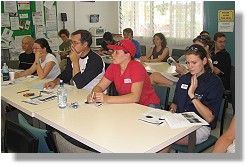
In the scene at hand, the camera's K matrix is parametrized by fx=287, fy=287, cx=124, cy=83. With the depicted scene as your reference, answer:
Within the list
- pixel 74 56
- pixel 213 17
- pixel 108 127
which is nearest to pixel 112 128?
pixel 108 127

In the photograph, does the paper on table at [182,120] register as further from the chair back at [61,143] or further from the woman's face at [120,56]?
the woman's face at [120,56]

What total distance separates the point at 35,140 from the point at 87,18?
6.09 meters

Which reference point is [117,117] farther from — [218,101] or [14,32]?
[14,32]

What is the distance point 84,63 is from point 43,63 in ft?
2.73

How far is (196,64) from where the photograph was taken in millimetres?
2400

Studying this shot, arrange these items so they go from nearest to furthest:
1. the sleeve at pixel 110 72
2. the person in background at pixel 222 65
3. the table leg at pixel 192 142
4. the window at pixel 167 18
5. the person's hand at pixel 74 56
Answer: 1. the table leg at pixel 192 142
2. the sleeve at pixel 110 72
3. the person's hand at pixel 74 56
4. the person in background at pixel 222 65
5. the window at pixel 167 18

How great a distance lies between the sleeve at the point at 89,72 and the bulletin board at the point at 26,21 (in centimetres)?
376

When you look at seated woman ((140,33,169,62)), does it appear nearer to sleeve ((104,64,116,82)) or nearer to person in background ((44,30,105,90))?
person in background ((44,30,105,90))

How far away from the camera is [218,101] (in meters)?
2.30

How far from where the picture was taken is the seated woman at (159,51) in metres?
5.05

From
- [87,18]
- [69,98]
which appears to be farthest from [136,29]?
[69,98]

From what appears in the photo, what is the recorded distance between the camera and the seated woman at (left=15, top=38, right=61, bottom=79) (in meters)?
3.55

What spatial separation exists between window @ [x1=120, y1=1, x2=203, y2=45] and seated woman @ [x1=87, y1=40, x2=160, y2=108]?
3907mm

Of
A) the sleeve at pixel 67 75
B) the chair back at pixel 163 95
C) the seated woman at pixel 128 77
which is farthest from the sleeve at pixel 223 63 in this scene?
the sleeve at pixel 67 75
